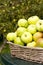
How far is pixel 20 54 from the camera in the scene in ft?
5.92

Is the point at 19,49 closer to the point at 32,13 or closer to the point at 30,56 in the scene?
the point at 30,56

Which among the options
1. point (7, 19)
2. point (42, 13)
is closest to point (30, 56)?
point (42, 13)

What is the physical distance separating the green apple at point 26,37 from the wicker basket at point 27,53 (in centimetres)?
8

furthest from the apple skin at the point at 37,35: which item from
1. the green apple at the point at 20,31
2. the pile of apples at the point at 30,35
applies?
the green apple at the point at 20,31

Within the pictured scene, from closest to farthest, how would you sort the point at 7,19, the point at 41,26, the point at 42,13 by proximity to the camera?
the point at 41,26, the point at 42,13, the point at 7,19

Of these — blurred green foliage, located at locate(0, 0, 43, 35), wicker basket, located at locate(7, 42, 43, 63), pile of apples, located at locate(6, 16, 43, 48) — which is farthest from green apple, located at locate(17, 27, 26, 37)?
blurred green foliage, located at locate(0, 0, 43, 35)

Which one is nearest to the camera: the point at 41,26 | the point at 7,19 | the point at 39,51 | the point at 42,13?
the point at 39,51

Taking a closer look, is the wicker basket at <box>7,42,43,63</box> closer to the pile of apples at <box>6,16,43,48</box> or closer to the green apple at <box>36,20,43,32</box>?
the pile of apples at <box>6,16,43,48</box>

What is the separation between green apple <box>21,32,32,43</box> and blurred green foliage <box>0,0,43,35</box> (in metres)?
1.41

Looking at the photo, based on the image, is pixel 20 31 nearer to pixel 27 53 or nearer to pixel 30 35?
pixel 30 35

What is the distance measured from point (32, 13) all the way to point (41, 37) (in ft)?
4.79

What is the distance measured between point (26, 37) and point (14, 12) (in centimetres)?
170

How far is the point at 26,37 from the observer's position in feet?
5.91

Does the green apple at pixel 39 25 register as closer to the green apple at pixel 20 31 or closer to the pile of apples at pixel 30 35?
the pile of apples at pixel 30 35
